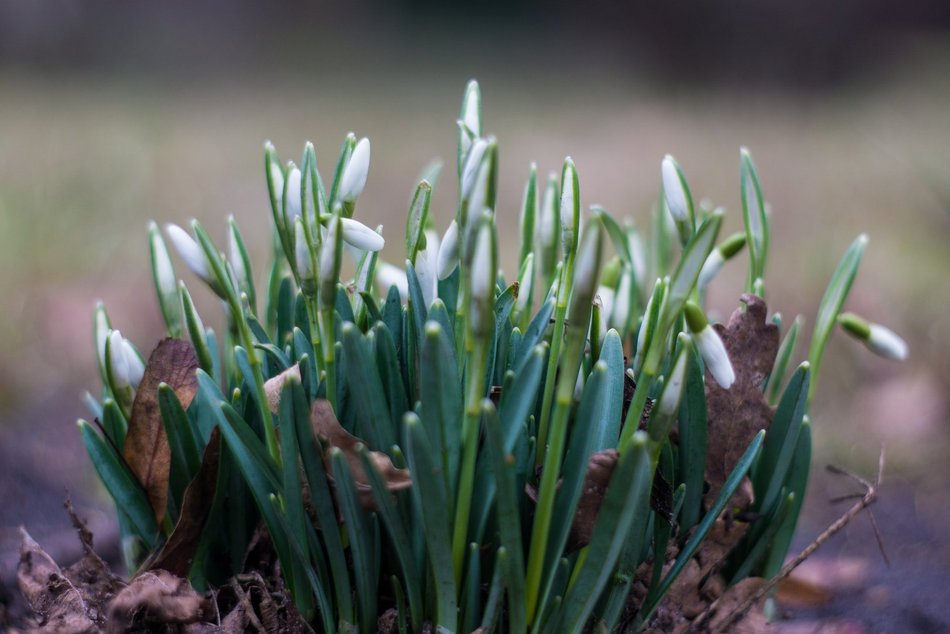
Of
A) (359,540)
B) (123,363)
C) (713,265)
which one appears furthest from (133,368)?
(713,265)

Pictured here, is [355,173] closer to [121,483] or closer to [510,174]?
[121,483]

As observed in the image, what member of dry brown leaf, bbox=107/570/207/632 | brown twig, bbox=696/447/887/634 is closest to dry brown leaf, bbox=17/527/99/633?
dry brown leaf, bbox=107/570/207/632

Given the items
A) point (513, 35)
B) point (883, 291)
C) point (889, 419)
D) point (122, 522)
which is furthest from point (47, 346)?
point (513, 35)

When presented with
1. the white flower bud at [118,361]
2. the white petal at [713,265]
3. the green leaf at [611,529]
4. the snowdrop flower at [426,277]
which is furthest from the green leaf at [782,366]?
the white flower bud at [118,361]

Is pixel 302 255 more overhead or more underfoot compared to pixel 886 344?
more overhead

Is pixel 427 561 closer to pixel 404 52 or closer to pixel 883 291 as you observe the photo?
pixel 883 291

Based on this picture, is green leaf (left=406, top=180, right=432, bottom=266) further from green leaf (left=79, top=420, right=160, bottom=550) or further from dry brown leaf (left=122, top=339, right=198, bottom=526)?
green leaf (left=79, top=420, right=160, bottom=550)

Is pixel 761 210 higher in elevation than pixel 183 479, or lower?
higher
